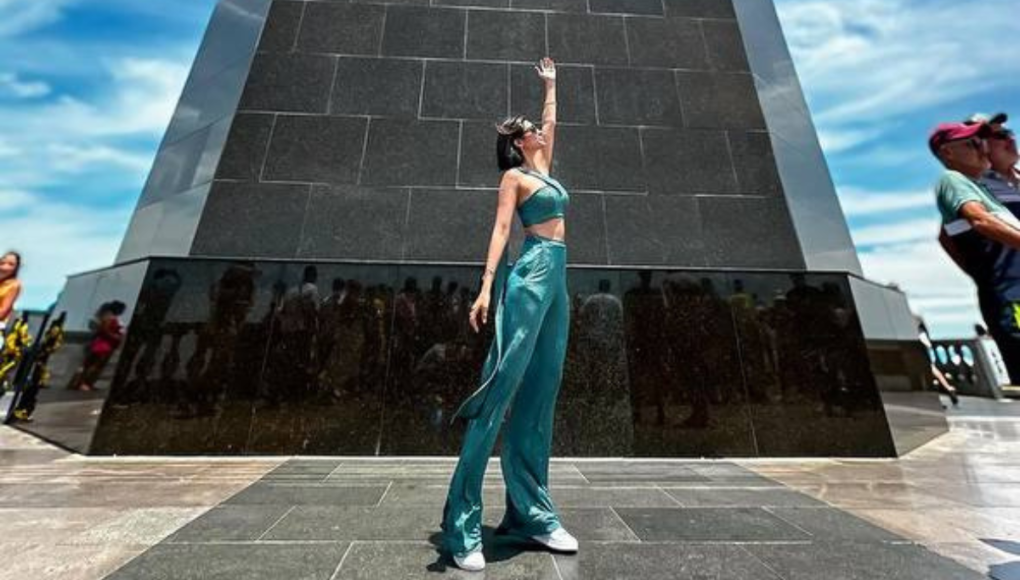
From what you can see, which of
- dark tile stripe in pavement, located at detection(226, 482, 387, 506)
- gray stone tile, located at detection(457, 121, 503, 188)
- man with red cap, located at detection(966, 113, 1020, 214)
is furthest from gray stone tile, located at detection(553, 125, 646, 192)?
dark tile stripe in pavement, located at detection(226, 482, 387, 506)

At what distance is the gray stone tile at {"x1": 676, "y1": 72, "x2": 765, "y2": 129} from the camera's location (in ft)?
26.6

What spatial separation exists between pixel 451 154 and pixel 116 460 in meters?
5.67

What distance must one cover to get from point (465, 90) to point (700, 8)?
4826mm

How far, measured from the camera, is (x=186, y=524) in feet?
11.5

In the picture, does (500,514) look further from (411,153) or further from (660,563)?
(411,153)

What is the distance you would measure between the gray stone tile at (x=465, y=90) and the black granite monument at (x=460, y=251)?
0.12 feet

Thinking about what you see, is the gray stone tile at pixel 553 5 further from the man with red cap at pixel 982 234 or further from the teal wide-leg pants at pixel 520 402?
the man with red cap at pixel 982 234

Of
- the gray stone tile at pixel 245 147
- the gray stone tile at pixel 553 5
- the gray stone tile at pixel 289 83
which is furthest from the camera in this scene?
the gray stone tile at pixel 553 5

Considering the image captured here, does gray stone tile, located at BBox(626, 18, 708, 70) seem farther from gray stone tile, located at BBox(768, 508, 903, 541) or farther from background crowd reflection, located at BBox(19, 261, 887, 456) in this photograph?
gray stone tile, located at BBox(768, 508, 903, 541)

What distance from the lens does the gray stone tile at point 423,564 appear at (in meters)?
2.67

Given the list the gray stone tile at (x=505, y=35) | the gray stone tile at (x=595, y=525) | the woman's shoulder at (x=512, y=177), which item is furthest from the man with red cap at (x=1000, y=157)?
the gray stone tile at (x=505, y=35)

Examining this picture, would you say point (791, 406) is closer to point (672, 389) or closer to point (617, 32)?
point (672, 389)

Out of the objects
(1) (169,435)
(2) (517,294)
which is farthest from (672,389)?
(1) (169,435)

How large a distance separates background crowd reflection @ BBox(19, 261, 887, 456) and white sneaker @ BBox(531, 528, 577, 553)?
2.91 m
